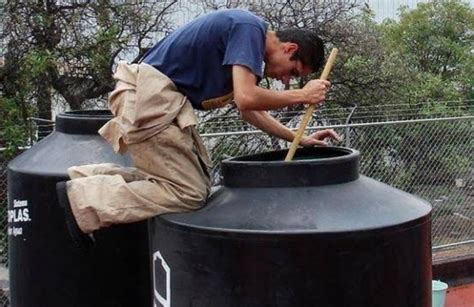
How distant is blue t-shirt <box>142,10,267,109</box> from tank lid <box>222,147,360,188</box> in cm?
34

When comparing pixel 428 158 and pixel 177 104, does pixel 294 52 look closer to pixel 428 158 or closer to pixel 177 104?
pixel 177 104

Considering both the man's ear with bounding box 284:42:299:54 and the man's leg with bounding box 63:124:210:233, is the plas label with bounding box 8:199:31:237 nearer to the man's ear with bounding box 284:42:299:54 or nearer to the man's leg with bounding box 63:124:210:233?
the man's leg with bounding box 63:124:210:233

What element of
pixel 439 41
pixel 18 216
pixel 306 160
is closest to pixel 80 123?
pixel 18 216

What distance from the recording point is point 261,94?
2.62m

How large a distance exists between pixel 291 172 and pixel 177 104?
56 cm

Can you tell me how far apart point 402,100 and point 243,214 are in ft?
23.1

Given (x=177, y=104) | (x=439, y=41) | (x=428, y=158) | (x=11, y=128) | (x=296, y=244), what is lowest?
(x=428, y=158)

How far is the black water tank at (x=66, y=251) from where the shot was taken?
333 centimetres

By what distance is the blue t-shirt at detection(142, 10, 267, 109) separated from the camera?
269cm

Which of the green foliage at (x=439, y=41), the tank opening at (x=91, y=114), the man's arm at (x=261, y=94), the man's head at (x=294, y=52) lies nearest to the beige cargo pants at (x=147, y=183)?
the man's arm at (x=261, y=94)

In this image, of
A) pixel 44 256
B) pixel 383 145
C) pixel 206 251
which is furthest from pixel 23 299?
pixel 383 145

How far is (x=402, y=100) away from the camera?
9.12 meters

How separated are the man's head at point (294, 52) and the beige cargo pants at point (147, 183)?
15.5 inches

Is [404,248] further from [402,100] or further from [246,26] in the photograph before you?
[402,100]
